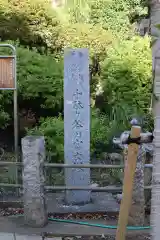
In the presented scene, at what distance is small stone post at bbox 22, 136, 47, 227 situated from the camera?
185 inches

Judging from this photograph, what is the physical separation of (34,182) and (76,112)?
120cm

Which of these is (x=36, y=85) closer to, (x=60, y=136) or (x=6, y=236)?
(x=60, y=136)

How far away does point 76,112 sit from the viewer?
553 cm

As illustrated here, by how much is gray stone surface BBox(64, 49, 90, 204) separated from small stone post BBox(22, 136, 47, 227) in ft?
2.84

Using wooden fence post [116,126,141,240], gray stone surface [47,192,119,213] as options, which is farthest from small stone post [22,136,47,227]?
wooden fence post [116,126,141,240]

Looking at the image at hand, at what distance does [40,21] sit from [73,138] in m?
5.62

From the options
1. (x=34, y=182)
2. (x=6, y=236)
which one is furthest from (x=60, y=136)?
(x=6, y=236)

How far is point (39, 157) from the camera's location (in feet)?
15.5

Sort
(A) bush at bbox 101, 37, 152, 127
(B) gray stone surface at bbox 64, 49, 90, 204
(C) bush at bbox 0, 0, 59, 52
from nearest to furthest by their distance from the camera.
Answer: (B) gray stone surface at bbox 64, 49, 90, 204
(A) bush at bbox 101, 37, 152, 127
(C) bush at bbox 0, 0, 59, 52

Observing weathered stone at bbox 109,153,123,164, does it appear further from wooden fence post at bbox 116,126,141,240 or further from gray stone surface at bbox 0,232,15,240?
wooden fence post at bbox 116,126,141,240

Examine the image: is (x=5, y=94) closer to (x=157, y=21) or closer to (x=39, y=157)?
(x=39, y=157)

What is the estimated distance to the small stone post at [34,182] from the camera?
470 centimetres

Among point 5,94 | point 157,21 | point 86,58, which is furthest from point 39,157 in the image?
point 5,94

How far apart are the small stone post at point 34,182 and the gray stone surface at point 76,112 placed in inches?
34.1
